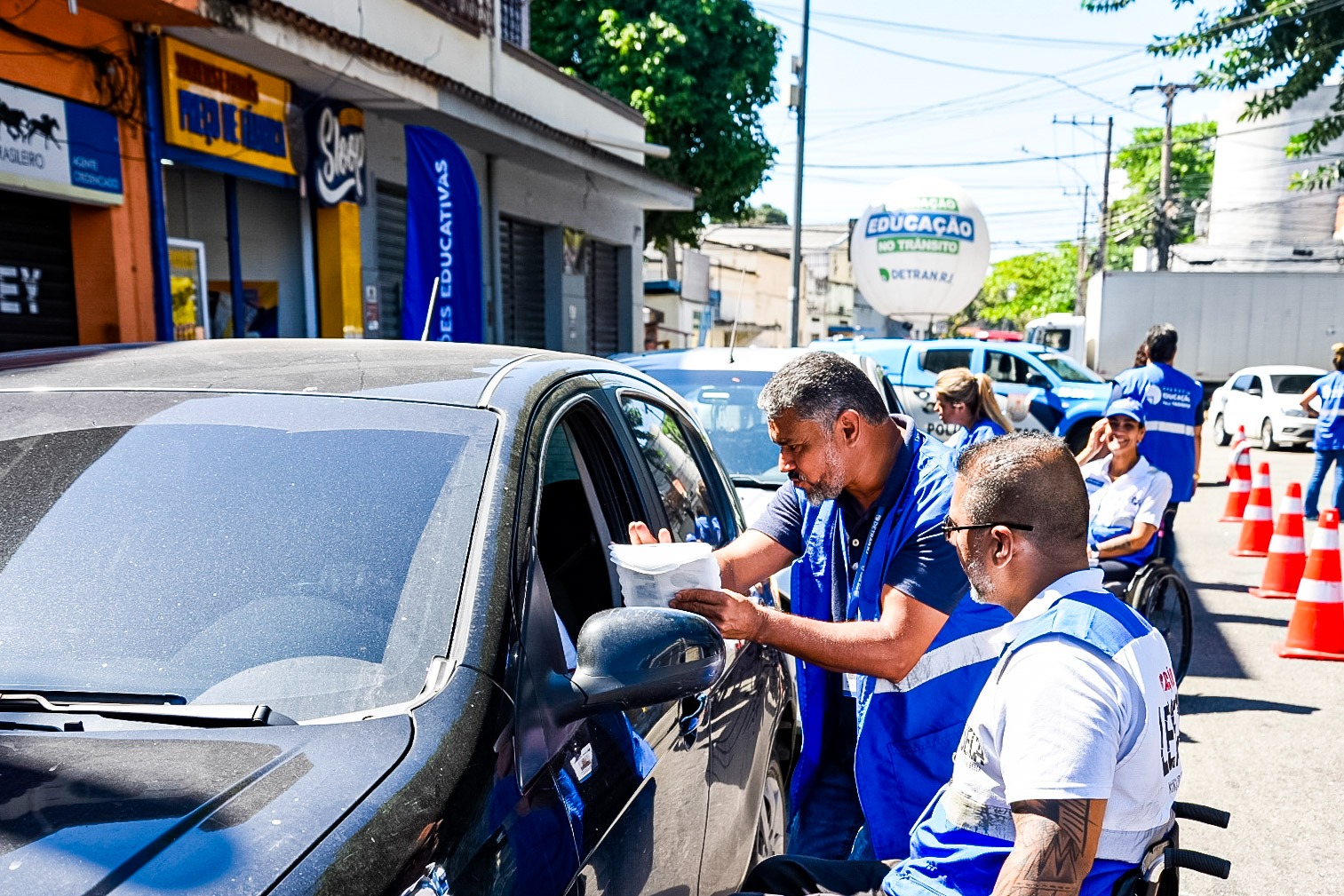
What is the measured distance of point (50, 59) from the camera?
25.3 ft

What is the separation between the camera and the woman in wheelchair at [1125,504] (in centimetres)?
610

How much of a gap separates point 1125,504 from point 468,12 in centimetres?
1047

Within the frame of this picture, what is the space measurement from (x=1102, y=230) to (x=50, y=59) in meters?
47.9

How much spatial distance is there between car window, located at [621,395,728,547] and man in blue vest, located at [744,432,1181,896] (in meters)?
1.15

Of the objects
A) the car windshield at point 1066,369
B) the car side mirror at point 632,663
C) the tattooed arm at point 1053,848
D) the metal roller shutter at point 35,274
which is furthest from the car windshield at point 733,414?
the car windshield at point 1066,369

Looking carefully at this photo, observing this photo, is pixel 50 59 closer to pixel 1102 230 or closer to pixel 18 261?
pixel 18 261

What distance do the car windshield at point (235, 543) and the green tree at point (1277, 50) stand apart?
544 inches

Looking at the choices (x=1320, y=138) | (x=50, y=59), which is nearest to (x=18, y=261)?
(x=50, y=59)

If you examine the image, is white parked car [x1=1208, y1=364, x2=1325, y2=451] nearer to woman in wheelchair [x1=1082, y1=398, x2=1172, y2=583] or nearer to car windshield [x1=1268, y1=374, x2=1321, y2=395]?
car windshield [x1=1268, y1=374, x2=1321, y2=395]

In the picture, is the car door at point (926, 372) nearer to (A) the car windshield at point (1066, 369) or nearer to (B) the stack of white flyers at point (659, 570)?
(A) the car windshield at point (1066, 369)

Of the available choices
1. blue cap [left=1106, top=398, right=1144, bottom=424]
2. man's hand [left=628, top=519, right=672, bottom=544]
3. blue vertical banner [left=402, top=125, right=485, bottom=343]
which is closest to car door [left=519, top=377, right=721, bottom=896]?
man's hand [left=628, top=519, right=672, bottom=544]

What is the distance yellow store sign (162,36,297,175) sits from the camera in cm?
887

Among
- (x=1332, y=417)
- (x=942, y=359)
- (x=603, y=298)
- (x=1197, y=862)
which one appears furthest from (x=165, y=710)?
(x=603, y=298)

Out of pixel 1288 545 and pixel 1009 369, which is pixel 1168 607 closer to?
pixel 1288 545
